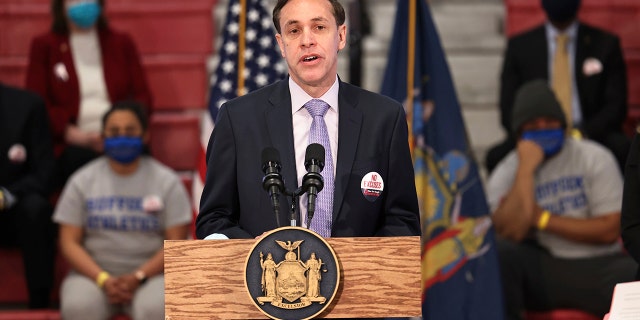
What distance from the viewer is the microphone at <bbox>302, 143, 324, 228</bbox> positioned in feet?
9.18

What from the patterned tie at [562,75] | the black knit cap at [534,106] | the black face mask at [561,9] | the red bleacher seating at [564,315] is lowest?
the red bleacher seating at [564,315]

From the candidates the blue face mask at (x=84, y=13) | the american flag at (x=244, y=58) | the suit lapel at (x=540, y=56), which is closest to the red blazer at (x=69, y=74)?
the blue face mask at (x=84, y=13)

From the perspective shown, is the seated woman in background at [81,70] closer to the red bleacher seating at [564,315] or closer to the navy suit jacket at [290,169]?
the red bleacher seating at [564,315]

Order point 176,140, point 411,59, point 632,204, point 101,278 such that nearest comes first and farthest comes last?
point 632,204, point 101,278, point 411,59, point 176,140

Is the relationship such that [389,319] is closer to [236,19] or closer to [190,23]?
[236,19]

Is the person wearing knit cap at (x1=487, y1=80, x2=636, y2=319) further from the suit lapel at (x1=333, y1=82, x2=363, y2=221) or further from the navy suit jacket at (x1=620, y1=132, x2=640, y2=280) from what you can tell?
the suit lapel at (x1=333, y1=82, x2=363, y2=221)

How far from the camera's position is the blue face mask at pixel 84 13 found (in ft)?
22.9

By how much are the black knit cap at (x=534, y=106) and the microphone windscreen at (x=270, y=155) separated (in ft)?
11.0

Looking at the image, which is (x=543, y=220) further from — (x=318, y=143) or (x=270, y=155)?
(x=270, y=155)

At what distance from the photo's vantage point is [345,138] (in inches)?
121

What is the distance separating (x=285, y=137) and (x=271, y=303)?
1.87 ft

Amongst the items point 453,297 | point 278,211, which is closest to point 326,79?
point 278,211

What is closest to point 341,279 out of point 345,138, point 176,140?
point 345,138

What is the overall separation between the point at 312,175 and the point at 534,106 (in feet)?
11.3
